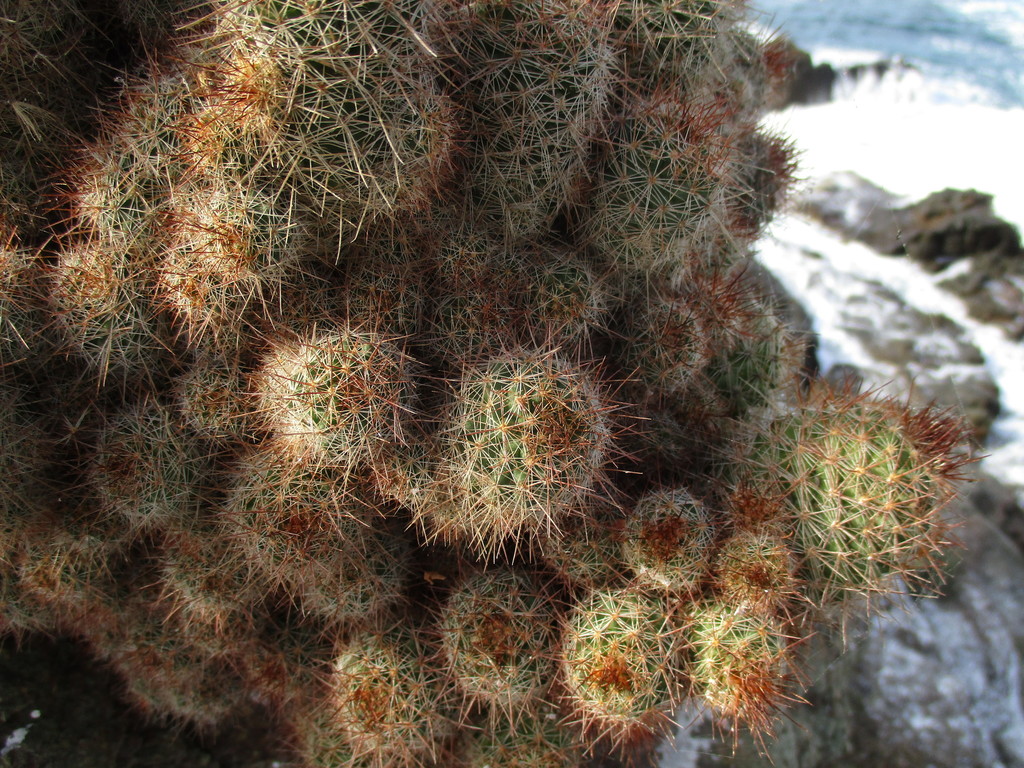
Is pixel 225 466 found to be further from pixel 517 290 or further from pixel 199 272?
pixel 517 290

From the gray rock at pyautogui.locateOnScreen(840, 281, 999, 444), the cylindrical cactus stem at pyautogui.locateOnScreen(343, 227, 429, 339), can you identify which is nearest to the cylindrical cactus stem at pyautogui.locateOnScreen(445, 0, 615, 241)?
the cylindrical cactus stem at pyautogui.locateOnScreen(343, 227, 429, 339)

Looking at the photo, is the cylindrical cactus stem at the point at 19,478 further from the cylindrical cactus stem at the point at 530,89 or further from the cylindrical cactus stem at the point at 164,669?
the cylindrical cactus stem at the point at 530,89

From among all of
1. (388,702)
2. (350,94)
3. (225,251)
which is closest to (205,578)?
(388,702)

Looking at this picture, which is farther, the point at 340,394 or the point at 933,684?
the point at 933,684

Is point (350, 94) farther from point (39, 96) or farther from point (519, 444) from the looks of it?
point (39, 96)

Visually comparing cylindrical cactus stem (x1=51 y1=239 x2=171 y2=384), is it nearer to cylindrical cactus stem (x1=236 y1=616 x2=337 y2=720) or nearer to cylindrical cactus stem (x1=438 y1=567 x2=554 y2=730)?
cylindrical cactus stem (x1=236 y1=616 x2=337 y2=720)

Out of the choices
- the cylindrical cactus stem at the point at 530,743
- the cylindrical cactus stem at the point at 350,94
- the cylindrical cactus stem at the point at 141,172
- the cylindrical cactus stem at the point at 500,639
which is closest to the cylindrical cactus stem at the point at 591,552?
the cylindrical cactus stem at the point at 500,639
